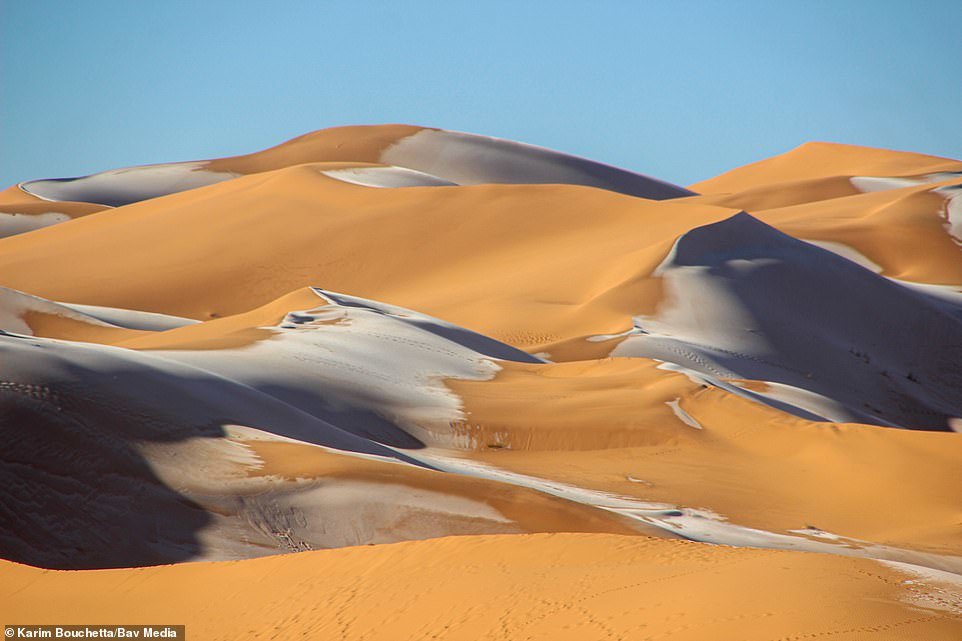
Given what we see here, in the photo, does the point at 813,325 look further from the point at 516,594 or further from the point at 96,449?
the point at 516,594

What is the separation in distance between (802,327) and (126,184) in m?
37.5

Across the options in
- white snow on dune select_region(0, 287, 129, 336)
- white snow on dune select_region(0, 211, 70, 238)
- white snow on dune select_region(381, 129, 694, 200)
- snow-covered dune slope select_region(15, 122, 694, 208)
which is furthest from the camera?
white snow on dune select_region(381, 129, 694, 200)

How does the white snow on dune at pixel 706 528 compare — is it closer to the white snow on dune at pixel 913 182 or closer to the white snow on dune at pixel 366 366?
the white snow on dune at pixel 366 366

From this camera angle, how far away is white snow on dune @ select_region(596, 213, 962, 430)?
21.6 m

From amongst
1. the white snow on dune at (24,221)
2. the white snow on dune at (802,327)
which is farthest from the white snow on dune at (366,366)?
the white snow on dune at (24,221)

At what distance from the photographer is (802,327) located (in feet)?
78.4

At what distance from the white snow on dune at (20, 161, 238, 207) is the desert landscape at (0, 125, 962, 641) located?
1422 centimetres

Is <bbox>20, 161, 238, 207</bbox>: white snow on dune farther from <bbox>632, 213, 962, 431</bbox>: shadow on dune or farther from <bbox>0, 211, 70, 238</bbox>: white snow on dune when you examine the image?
<bbox>632, 213, 962, 431</bbox>: shadow on dune

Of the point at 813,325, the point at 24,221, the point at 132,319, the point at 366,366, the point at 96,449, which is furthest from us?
the point at 24,221

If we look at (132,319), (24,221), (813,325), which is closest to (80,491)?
(132,319)

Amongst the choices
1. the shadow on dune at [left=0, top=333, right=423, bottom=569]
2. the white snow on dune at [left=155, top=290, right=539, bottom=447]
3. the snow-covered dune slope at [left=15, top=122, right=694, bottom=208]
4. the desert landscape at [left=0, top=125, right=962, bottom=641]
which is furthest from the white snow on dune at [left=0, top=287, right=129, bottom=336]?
the snow-covered dune slope at [left=15, top=122, right=694, bottom=208]

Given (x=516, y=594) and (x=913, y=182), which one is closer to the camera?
(x=516, y=594)

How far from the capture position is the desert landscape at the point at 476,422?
5.92 metres

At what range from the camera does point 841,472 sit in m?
13.1
